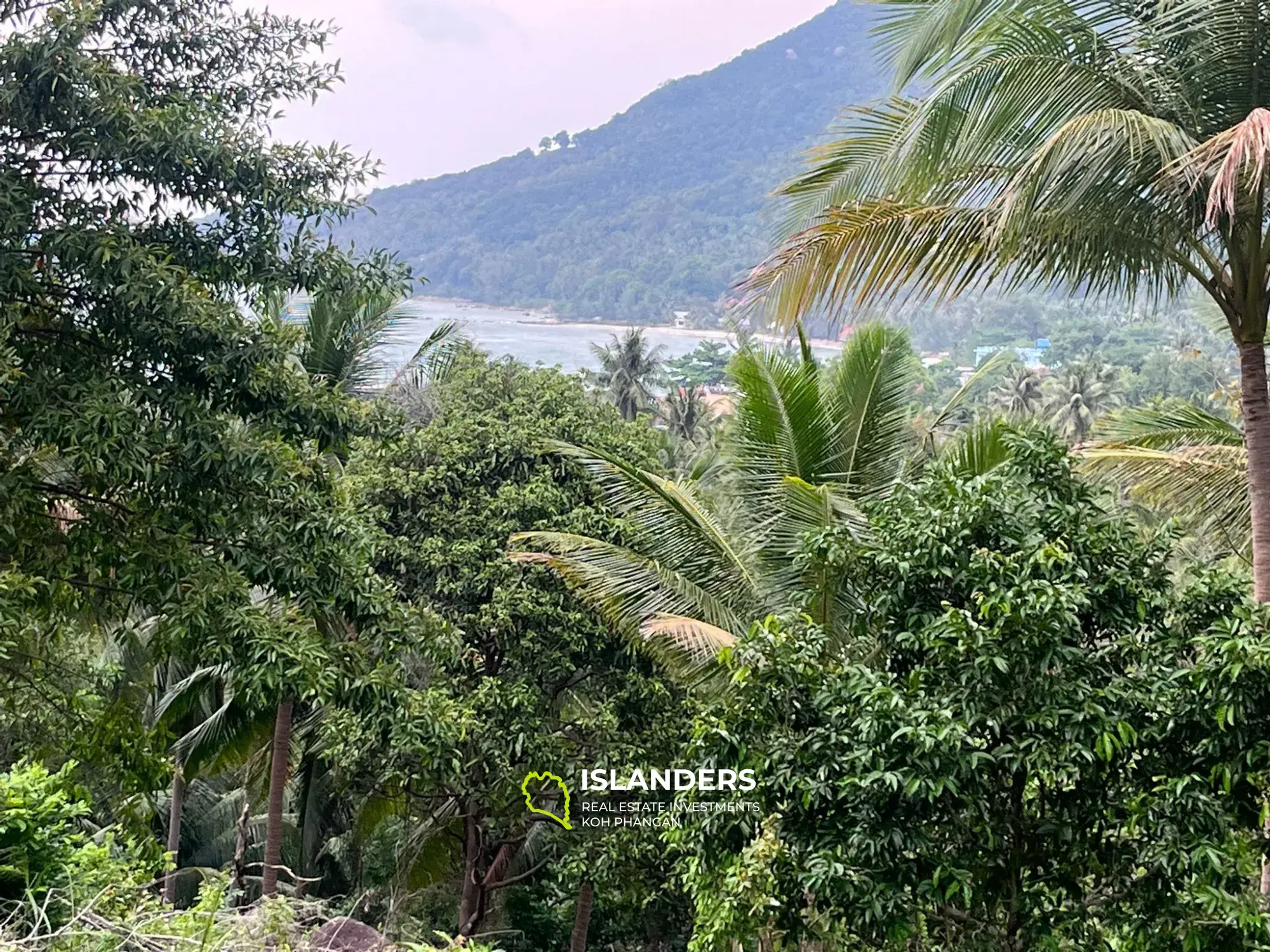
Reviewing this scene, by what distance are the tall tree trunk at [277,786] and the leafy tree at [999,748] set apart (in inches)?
239

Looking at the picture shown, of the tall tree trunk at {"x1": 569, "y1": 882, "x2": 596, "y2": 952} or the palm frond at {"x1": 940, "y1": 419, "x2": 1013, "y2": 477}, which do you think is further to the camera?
the tall tree trunk at {"x1": 569, "y1": 882, "x2": 596, "y2": 952}

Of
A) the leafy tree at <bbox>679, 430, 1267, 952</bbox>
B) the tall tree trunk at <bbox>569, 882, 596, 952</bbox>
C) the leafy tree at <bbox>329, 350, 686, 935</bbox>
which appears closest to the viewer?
the leafy tree at <bbox>679, 430, 1267, 952</bbox>

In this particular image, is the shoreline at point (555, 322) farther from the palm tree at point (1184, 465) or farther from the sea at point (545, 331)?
the palm tree at point (1184, 465)

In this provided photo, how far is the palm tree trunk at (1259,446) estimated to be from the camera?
Result: 5184 mm

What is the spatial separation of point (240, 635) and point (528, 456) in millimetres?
4037

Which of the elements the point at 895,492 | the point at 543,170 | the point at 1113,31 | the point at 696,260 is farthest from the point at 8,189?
the point at 543,170

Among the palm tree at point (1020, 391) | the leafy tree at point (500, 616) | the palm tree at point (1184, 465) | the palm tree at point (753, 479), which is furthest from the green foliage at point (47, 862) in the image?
the palm tree at point (1020, 391)

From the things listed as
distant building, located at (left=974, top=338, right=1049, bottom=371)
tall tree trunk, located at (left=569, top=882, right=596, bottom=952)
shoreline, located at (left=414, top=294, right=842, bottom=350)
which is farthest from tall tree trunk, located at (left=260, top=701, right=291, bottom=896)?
distant building, located at (left=974, top=338, right=1049, bottom=371)

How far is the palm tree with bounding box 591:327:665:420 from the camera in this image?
1291 inches

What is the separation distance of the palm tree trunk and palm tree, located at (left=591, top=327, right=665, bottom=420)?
26.8 meters

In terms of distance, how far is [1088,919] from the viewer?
450 centimetres

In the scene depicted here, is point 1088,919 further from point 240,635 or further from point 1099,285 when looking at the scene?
point 240,635

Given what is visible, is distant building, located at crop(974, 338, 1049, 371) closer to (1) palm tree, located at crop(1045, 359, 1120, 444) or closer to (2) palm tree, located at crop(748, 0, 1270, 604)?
(1) palm tree, located at crop(1045, 359, 1120, 444)

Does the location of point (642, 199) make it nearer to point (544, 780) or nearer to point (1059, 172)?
point (544, 780)
